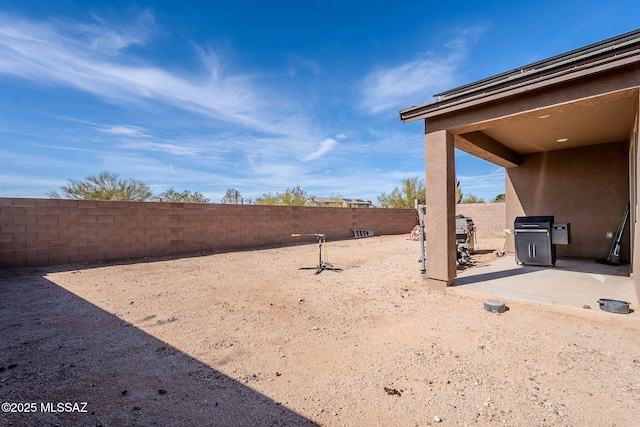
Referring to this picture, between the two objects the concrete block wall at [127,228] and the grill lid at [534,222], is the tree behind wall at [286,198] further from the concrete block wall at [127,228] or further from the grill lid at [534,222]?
the grill lid at [534,222]

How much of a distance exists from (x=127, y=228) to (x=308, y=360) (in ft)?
23.9

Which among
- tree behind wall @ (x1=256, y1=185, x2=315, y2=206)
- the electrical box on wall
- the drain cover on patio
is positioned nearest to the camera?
the drain cover on patio

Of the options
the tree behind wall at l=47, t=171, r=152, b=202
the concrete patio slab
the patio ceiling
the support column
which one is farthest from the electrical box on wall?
the tree behind wall at l=47, t=171, r=152, b=202

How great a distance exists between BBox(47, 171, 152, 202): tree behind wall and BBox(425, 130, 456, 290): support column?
36.3 feet

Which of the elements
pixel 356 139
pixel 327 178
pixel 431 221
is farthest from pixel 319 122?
pixel 431 221

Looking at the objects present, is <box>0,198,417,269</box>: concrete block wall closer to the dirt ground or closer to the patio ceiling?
the dirt ground

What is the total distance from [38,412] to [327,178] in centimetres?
2366

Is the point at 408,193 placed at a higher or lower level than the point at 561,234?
higher

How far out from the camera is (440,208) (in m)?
4.16

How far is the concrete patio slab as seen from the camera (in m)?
3.49

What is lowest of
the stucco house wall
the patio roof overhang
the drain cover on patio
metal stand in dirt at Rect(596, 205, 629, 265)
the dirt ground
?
the dirt ground

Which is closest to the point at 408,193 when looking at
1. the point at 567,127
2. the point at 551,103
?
the point at 567,127

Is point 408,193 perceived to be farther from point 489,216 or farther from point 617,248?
point 617,248

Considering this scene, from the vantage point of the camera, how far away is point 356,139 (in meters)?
21.7
